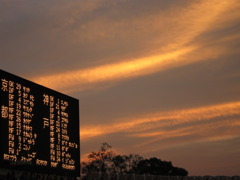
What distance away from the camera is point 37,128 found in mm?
30625

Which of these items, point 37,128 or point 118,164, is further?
point 118,164

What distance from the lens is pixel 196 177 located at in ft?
136

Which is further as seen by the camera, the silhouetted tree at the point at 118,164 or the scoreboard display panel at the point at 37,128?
the silhouetted tree at the point at 118,164

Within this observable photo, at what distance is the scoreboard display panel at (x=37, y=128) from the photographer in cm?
2784

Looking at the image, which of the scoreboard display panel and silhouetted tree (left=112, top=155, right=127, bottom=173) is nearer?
the scoreboard display panel

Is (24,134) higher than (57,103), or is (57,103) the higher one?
(57,103)

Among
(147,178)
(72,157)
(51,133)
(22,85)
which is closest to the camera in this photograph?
(22,85)

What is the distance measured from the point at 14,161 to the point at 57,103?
6.01 meters

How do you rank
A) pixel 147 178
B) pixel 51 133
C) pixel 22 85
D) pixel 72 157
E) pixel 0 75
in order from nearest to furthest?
pixel 0 75
pixel 22 85
pixel 51 133
pixel 72 157
pixel 147 178

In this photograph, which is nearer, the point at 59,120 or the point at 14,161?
the point at 14,161

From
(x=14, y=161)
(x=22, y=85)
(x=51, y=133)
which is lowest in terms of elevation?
(x=14, y=161)

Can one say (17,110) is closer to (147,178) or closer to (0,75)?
(0,75)

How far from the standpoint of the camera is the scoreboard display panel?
27844 millimetres

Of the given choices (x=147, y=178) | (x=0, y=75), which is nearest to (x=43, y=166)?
(x=0, y=75)
